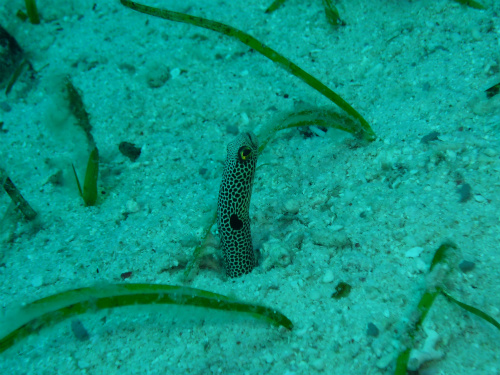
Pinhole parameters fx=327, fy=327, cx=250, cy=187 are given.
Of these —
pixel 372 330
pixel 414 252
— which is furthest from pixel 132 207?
pixel 414 252

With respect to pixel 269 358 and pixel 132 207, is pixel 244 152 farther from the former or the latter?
pixel 132 207

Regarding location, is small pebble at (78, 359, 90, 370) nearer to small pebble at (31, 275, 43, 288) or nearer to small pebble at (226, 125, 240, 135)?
small pebble at (31, 275, 43, 288)

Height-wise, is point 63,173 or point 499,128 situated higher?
point 499,128

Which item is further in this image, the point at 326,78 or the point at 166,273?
the point at 326,78

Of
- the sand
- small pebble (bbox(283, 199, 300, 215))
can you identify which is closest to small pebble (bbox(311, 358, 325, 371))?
the sand

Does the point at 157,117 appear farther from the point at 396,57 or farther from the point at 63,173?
the point at 396,57

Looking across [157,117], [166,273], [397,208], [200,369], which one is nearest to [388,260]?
[397,208]
